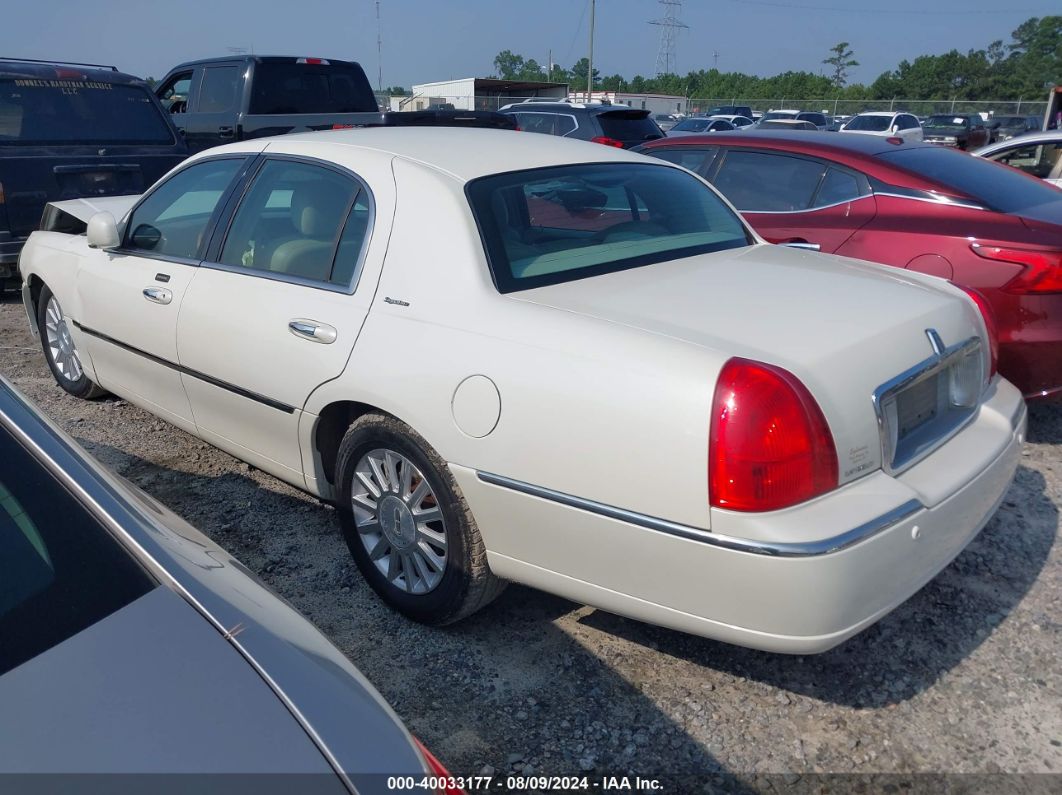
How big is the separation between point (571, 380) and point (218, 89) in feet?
30.6

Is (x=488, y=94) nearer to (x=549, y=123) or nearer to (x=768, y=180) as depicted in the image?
(x=549, y=123)

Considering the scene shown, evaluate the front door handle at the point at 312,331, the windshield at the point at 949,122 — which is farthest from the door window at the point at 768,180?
the windshield at the point at 949,122

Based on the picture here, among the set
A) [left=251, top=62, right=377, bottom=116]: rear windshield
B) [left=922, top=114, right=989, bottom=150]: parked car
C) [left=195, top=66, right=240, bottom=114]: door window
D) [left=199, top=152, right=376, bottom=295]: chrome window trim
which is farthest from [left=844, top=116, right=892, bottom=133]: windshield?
[left=199, top=152, right=376, bottom=295]: chrome window trim

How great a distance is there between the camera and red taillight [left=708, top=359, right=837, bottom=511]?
2.26 meters

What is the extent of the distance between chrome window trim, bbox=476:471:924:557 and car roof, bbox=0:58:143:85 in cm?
703

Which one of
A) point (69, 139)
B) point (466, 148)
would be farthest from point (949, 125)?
point (466, 148)

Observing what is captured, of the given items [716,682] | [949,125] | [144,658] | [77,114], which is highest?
[77,114]

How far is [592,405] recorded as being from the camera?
244cm

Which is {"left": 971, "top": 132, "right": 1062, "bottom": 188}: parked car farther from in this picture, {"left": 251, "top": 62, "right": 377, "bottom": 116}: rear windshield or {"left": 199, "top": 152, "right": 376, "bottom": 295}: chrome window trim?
{"left": 251, "top": 62, "right": 377, "bottom": 116}: rear windshield

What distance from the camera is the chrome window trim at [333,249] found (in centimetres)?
317

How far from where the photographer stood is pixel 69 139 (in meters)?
7.55

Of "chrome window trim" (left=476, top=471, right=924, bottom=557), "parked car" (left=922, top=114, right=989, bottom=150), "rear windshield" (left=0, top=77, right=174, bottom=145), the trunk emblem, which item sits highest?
"rear windshield" (left=0, top=77, right=174, bottom=145)

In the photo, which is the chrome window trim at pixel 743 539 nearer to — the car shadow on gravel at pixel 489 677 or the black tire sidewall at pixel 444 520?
the black tire sidewall at pixel 444 520

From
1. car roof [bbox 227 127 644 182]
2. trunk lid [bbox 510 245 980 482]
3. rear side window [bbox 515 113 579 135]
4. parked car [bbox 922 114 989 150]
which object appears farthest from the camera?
parked car [bbox 922 114 989 150]
